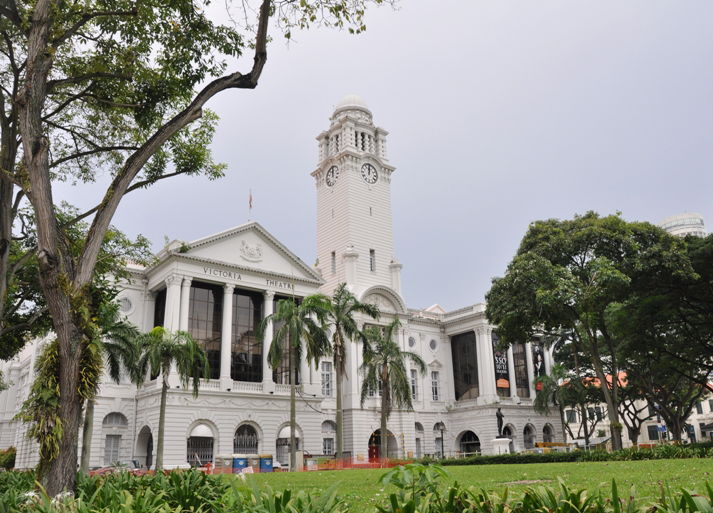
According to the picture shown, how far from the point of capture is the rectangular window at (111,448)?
126 ft

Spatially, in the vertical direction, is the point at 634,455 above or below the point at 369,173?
below

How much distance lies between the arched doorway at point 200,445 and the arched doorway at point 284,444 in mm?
4932

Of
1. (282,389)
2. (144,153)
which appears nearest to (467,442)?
(282,389)

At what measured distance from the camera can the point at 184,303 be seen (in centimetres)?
3862

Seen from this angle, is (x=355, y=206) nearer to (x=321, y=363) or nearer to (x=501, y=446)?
(x=321, y=363)

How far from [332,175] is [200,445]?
26.9 meters

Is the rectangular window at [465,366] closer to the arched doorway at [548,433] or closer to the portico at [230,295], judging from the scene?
the arched doorway at [548,433]

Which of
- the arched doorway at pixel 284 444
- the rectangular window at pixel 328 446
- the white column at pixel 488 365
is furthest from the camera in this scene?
the white column at pixel 488 365

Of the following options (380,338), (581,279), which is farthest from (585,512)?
(380,338)

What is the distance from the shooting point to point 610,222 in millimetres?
27781

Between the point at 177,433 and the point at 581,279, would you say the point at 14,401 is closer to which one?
the point at 177,433

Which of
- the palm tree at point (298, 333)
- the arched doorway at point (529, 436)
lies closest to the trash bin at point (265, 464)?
the palm tree at point (298, 333)

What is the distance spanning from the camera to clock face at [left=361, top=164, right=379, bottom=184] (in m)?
54.2

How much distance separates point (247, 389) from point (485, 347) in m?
24.1
